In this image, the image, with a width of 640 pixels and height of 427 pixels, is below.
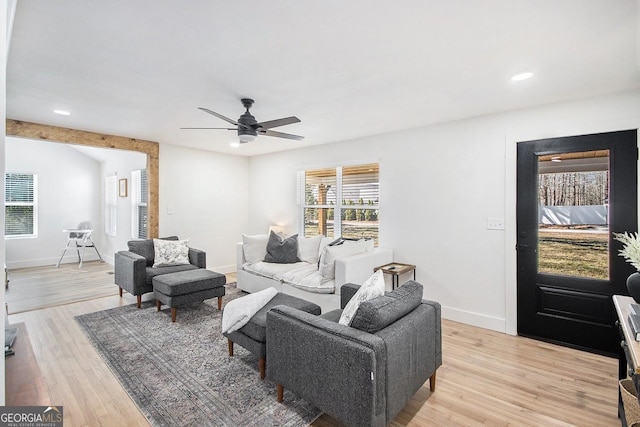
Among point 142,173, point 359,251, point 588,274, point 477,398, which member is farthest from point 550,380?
point 142,173

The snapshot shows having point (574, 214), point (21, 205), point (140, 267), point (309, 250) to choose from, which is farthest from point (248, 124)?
point (21, 205)

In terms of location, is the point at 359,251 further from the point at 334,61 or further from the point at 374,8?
the point at 374,8

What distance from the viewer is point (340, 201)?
496 centimetres

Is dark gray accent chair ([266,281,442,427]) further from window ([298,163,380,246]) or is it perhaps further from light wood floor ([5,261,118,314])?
light wood floor ([5,261,118,314])

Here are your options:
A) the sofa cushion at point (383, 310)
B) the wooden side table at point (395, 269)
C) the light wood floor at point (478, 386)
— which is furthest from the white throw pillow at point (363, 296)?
the wooden side table at point (395, 269)

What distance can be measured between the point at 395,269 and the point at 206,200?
381 cm

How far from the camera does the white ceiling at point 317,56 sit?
65.7 inches

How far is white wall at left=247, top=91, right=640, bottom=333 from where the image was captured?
3.10 meters

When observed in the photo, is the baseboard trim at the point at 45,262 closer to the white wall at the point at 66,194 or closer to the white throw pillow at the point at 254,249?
the white wall at the point at 66,194

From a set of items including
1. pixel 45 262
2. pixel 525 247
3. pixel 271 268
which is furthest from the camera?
pixel 45 262

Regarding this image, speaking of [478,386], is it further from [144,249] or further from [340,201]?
[144,249]

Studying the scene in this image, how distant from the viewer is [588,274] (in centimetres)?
296

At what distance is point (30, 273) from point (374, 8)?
25.1 feet

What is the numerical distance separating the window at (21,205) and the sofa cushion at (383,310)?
800 centimetres
